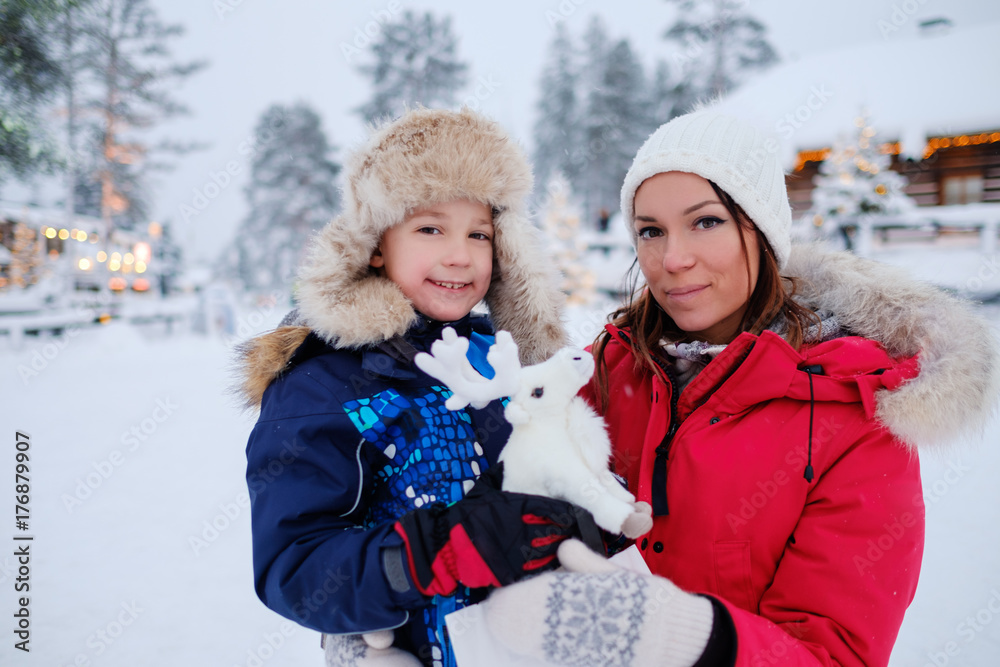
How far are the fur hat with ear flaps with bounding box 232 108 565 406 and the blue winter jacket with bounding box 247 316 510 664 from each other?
10 centimetres

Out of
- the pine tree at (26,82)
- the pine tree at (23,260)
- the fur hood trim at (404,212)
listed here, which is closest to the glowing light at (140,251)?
the pine tree at (23,260)

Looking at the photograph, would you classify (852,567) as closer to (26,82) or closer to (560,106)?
(26,82)

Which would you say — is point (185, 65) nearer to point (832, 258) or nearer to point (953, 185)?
point (832, 258)

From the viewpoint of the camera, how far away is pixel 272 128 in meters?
28.6

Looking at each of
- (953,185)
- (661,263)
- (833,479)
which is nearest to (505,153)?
(661,263)

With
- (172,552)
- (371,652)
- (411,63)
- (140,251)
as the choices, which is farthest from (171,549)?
(411,63)

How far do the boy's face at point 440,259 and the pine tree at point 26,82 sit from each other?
10070 mm

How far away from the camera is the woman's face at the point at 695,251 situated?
5.90 ft

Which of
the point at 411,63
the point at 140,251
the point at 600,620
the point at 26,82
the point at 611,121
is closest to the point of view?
the point at 600,620

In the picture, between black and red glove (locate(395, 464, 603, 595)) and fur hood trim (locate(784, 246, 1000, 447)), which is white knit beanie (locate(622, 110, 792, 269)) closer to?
fur hood trim (locate(784, 246, 1000, 447))

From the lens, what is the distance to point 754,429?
162 cm

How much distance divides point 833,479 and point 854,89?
18333mm

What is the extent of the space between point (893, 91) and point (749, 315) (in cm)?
1804

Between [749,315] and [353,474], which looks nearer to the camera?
[353,474]
